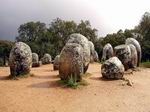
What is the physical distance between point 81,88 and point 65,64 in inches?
69.8

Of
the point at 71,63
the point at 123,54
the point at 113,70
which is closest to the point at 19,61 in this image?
the point at 71,63

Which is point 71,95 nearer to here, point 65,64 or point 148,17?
point 65,64

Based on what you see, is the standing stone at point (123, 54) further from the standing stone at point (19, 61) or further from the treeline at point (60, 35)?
the treeline at point (60, 35)

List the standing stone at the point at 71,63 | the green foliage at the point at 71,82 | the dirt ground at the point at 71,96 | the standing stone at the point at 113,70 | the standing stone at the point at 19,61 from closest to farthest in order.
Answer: the dirt ground at the point at 71,96
the green foliage at the point at 71,82
the standing stone at the point at 71,63
the standing stone at the point at 113,70
the standing stone at the point at 19,61

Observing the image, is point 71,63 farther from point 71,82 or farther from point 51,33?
point 51,33

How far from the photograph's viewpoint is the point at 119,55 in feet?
80.1

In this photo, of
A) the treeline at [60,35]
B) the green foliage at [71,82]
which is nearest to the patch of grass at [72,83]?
the green foliage at [71,82]

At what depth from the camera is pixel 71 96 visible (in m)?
15.8

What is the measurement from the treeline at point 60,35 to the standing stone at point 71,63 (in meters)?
28.7

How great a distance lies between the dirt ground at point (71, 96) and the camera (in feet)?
46.1

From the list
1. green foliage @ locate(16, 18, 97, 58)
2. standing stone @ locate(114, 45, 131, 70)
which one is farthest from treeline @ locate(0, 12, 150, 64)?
standing stone @ locate(114, 45, 131, 70)

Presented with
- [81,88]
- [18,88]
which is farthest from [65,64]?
[18,88]

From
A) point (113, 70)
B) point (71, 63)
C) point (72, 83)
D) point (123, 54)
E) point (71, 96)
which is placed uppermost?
point (123, 54)

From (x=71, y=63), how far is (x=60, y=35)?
115 ft
